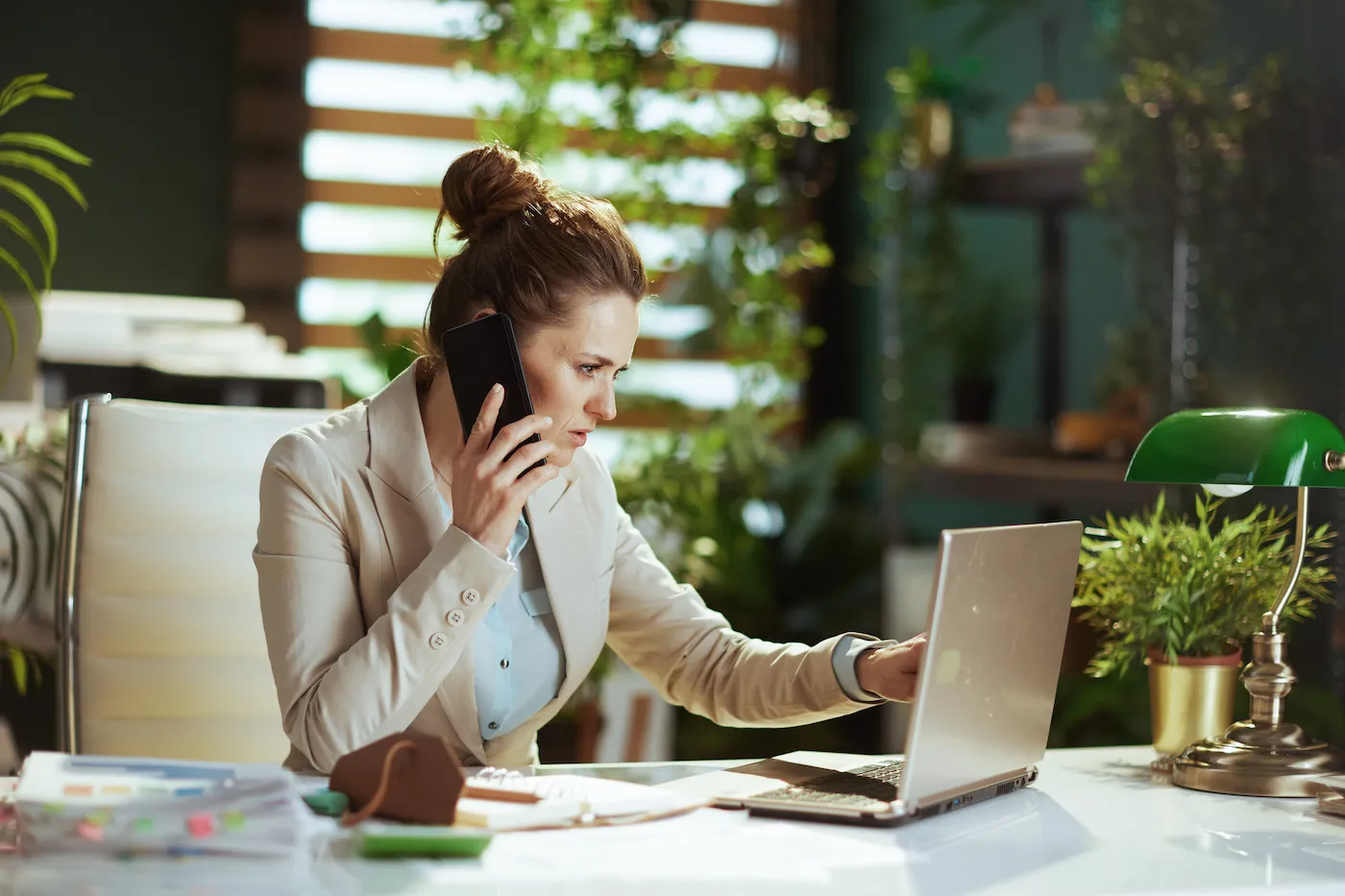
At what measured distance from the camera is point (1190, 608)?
1.48 metres

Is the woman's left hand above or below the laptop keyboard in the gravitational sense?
above

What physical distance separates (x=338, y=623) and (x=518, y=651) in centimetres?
25

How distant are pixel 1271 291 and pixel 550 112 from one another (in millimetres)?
1908

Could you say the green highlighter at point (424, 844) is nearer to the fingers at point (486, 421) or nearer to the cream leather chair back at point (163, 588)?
the fingers at point (486, 421)

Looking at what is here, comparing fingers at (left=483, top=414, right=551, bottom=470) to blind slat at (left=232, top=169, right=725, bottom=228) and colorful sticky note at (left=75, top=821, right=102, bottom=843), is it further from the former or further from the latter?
blind slat at (left=232, top=169, right=725, bottom=228)

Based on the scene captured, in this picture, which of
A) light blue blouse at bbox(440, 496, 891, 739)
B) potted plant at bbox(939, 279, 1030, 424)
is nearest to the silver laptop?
light blue blouse at bbox(440, 496, 891, 739)

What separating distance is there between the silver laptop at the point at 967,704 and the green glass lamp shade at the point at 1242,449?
4.9 inches

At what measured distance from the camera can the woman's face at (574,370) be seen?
152 cm

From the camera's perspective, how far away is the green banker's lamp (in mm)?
1290

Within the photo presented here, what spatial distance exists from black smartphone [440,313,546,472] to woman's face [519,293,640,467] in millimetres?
55

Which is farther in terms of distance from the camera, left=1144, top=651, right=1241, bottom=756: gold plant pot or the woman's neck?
the woman's neck

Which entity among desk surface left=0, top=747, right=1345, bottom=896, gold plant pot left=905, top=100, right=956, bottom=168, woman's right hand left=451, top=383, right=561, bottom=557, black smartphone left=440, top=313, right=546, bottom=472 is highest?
gold plant pot left=905, top=100, right=956, bottom=168

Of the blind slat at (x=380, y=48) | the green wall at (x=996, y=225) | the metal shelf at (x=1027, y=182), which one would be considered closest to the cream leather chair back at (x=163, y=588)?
the green wall at (x=996, y=225)

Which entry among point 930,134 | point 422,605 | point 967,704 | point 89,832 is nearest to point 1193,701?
point 967,704
